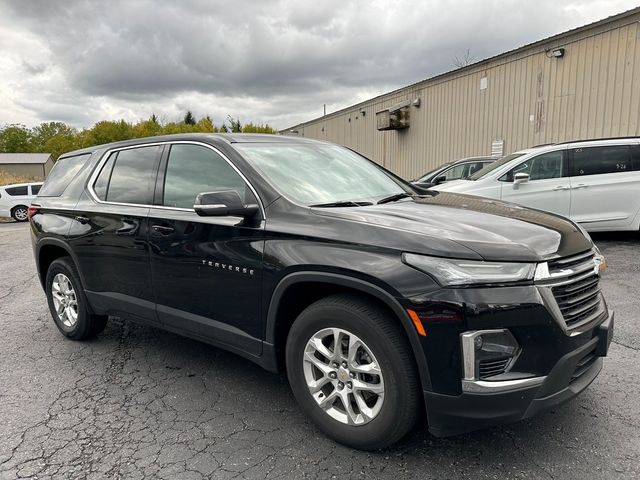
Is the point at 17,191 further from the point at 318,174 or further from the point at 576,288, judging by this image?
the point at 576,288

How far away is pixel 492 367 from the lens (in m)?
2.14

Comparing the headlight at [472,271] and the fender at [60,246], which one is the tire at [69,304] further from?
the headlight at [472,271]

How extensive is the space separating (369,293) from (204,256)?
1.23 meters

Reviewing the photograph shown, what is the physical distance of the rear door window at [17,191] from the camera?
19.7 meters

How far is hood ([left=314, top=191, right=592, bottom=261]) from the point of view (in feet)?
7.30

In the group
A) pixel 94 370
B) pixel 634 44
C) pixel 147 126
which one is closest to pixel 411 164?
pixel 634 44

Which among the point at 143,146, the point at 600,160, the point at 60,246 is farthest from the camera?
the point at 600,160

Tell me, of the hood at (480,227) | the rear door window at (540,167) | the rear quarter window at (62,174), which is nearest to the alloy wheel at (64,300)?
the rear quarter window at (62,174)

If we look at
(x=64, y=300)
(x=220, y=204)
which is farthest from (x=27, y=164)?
(x=220, y=204)

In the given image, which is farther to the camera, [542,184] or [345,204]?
[542,184]

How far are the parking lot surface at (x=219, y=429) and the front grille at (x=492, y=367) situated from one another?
0.59m

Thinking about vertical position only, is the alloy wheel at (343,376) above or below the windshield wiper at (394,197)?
below

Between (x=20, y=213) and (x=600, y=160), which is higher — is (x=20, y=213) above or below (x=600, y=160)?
below

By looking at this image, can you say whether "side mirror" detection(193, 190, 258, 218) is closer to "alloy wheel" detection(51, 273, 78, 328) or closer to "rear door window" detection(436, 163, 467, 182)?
"alloy wheel" detection(51, 273, 78, 328)
